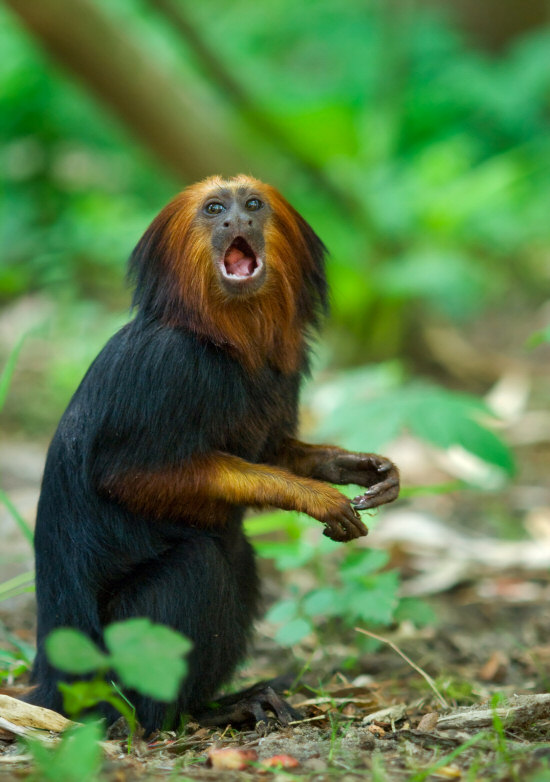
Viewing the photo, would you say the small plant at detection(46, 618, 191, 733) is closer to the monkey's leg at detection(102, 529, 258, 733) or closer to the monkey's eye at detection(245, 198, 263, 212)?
the monkey's leg at detection(102, 529, 258, 733)

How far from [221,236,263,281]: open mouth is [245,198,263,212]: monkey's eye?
13cm

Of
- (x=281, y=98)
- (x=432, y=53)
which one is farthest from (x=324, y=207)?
(x=432, y=53)

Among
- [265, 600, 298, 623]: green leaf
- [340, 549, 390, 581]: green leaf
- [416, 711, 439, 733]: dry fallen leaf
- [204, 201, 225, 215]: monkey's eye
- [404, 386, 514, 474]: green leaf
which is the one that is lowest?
[416, 711, 439, 733]: dry fallen leaf

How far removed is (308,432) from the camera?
283 inches

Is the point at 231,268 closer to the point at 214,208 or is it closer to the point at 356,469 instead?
the point at 214,208

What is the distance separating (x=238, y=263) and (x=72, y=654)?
188 centimetres

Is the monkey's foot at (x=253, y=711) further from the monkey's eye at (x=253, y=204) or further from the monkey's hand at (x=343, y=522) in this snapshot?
the monkey's eye at (x=253, y=204)

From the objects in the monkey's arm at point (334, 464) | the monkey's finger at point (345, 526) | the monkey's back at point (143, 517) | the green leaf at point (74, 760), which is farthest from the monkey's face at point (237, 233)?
the green leaf at point (74, 760)

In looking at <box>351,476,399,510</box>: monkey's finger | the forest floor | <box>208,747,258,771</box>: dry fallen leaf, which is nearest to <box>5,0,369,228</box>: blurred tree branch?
the forest floor

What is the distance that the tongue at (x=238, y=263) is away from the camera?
351 cm

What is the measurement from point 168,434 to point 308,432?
4.12 m

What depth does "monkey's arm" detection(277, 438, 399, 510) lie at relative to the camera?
3.66 m

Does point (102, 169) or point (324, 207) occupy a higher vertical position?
point (102, 169)

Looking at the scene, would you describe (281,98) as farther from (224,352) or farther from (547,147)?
(224,352)
